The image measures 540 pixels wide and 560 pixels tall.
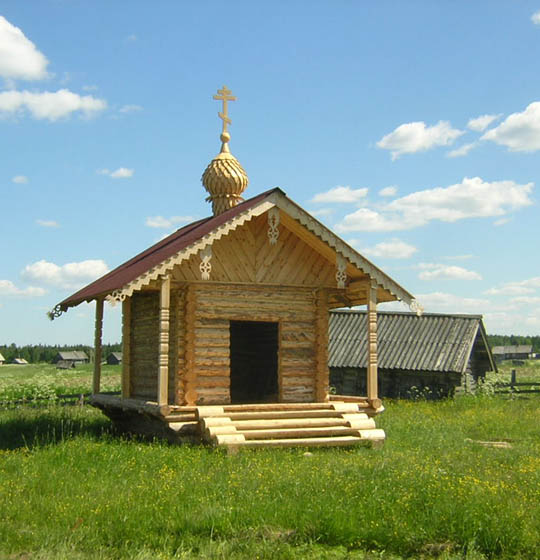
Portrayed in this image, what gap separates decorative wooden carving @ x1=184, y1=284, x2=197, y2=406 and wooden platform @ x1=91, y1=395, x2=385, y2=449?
0.59m

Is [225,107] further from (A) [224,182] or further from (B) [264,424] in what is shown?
(B) [264,424]

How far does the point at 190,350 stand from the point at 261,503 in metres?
6.09

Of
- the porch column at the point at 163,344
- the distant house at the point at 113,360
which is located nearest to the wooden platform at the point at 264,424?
the porch column at the point at 163,344

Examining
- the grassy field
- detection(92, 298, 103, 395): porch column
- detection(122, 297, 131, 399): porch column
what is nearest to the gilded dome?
detection(122, 297, 131, 399): porch column

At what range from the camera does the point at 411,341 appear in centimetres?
2931

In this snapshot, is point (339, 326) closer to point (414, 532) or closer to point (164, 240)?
point (164, 240)

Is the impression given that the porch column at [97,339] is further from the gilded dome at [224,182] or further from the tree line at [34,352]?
the tree line at [34,352]

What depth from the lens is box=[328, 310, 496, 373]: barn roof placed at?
27.9 meters

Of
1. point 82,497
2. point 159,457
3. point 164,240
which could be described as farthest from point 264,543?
point 164,240

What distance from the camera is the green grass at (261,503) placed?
28.5ft

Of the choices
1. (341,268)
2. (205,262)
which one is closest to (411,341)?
(341,268)

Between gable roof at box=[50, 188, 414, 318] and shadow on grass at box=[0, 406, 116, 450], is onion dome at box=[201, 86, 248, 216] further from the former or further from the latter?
shadow on grass at box=[0, 406, 116, 450]

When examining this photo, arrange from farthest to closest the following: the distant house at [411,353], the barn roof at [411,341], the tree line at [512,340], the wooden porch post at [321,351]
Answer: the tree line at [512,340] < the barn roof at [411,341] < the distant house at [411,353] < the wooden porch post at [321,351]

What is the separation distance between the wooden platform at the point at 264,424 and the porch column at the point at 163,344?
0.29 metres
